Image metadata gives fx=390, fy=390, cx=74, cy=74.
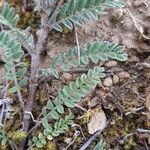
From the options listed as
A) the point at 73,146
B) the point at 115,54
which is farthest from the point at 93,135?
the point at 115,54

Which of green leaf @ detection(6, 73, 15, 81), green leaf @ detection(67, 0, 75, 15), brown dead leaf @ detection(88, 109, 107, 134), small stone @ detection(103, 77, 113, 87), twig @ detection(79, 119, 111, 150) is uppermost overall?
green leaf @ detection(67, 0, 75, 15)

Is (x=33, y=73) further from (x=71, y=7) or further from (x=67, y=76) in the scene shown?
(x=71, y=7)

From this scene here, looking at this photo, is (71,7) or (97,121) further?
(97,121)

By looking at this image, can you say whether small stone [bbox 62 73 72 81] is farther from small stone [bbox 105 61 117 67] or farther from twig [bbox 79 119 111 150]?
twig [bbox 79 119 111 150]

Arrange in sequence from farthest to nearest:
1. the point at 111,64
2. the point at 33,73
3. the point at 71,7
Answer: the point at 111,64
the point at 33,73
the point at 71,7

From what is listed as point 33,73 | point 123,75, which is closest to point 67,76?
point 33,73

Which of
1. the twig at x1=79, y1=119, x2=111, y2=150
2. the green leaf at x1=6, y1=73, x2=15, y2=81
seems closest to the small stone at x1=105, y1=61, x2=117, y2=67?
the twig at x1=79, y1=119, x2=111, y2=150
